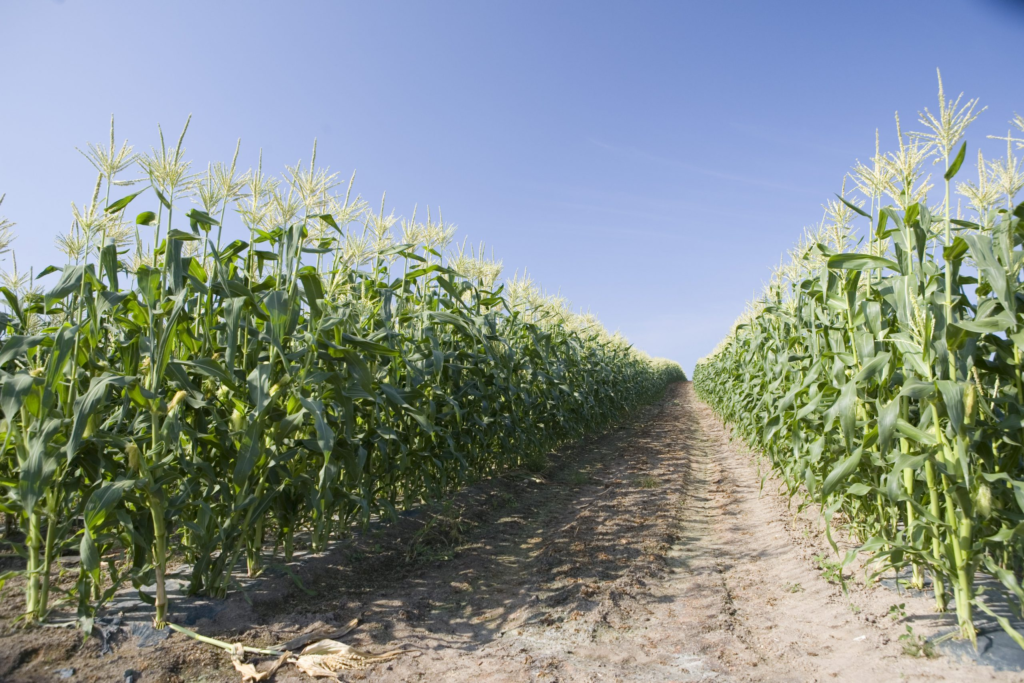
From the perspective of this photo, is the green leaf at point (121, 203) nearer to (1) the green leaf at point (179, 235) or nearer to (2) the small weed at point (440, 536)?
(1) the green leaf at point (179, 235)

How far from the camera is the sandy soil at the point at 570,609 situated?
7.98ft

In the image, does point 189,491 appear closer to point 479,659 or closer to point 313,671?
point 313,671

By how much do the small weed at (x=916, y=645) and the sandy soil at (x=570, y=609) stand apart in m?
0.03

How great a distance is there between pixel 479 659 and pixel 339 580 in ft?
3.88

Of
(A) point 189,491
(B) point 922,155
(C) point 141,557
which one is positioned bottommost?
(C) point 141,557

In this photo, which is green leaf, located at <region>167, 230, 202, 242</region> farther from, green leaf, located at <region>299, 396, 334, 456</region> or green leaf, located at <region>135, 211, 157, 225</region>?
green leaf, located at <region>299, 396, 334, 456</region>

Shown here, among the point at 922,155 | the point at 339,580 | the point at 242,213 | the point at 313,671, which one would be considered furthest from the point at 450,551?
the point at 922,155

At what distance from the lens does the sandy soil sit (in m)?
2.43

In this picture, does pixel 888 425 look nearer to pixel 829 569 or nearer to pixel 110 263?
pixel 829 569

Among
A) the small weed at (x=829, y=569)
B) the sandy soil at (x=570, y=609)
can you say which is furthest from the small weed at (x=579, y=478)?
the small weed at (x=829, y=569)

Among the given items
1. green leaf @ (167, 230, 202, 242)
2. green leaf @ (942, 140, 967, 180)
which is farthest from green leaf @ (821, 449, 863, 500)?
green leaf @ (167, 230, 202, 242)

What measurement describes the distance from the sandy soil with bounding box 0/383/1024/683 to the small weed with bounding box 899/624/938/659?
→ 0.09 ft

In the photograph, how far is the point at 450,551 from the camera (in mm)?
4020

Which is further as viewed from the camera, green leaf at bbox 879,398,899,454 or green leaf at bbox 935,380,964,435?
green leaf at bbox 879,398,899,454
